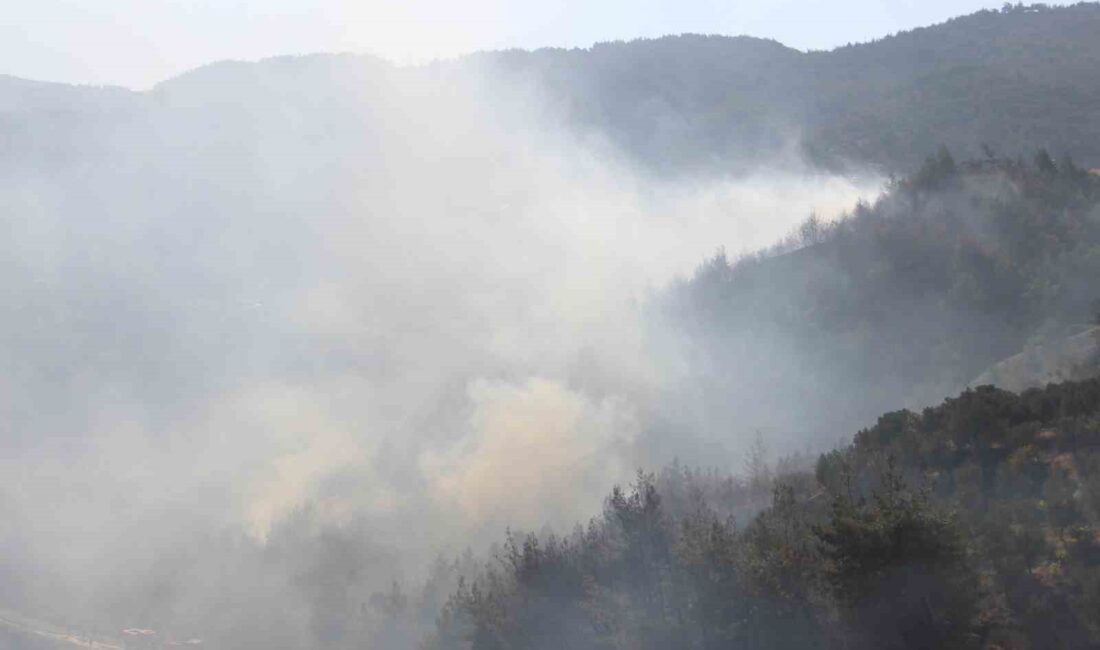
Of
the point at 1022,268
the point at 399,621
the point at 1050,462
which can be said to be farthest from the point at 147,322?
the point at 1050,462

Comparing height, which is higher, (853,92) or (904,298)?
(853,92)

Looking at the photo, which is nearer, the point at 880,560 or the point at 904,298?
the point at 880,560

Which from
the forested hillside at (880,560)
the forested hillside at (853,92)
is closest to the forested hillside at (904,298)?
the forested hillside at (880,560)

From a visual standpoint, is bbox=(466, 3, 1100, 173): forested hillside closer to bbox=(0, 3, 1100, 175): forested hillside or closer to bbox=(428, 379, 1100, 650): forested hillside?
bbox=(0, 3, 1100, 175): forested hillside

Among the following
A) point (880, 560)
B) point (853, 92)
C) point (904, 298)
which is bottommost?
point (880, 560)

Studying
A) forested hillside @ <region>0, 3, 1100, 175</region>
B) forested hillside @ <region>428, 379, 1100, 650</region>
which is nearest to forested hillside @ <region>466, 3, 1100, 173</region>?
forested hillside @ <region>0, 3, 1100, 175</region>

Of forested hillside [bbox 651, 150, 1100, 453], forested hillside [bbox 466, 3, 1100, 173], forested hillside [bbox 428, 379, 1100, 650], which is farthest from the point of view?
forested hillside [bbox 466, 3, 1100, 173]

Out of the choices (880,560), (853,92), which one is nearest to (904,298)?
(880,560)

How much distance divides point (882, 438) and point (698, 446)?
33907 mm

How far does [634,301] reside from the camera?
3939 inches

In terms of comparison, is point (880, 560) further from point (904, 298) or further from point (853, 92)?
point (853, 92)

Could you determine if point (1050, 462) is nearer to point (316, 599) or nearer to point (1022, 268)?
point (1022, 268)

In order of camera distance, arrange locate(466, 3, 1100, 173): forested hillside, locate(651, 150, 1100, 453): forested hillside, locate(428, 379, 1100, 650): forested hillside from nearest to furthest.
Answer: locate(428, 379, 1100, 650): forested hillside, locate(651, 150, 1100, 453): forested hillside, locate(466, 3, 1100, 173): forested hillside

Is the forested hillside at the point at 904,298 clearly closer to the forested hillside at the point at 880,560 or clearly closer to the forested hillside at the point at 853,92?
the forested hillside at the point at 880,560
